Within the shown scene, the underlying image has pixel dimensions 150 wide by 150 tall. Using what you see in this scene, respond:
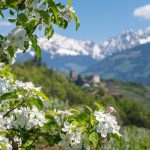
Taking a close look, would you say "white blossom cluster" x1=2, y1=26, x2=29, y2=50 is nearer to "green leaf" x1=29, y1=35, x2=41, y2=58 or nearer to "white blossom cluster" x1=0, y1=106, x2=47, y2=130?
"green leaf" x1=29, y1=35, x2=41, y2=58

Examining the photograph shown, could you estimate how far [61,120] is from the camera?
554 centimetres

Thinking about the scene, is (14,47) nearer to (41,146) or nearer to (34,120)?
(34,120)

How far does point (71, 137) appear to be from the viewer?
5172mm

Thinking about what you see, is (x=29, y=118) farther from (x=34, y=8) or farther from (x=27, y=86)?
(x=34, y=8)

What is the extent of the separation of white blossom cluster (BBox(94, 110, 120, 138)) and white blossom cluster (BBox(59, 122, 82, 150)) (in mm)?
269

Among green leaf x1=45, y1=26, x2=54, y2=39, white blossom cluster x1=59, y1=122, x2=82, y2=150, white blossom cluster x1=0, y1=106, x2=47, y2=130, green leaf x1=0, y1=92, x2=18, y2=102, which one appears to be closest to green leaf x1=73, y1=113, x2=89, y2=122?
white blossom cluster x1=59, y1=122, x2=82, y2=150

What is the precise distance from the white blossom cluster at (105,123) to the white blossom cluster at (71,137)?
269 millimetres

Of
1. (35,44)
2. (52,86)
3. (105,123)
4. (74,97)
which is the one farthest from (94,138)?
(52,86)

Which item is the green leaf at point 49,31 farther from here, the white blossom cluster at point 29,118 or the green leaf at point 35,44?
the white blossom cluster at point 29,118

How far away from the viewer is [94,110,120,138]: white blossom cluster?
16.2ft

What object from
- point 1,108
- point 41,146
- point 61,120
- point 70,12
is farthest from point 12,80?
point 41,146

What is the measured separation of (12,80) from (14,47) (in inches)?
19.1

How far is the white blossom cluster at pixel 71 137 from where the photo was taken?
16.8ft

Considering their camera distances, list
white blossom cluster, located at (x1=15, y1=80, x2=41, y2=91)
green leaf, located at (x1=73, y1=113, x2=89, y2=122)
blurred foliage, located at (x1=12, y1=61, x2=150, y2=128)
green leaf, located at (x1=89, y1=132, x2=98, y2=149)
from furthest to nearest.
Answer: blurred foliage, located at (x1=12, y1=61, x2=150, y2=128)
white blossom cluster, located at (x1=15, y1=80, x2=41, y2=91)
green leaf, located at (x1=73, y1=113, x2=89, y2=122)
green leaf, located at (x1=89, y1=132, x2=98, y2=149)
